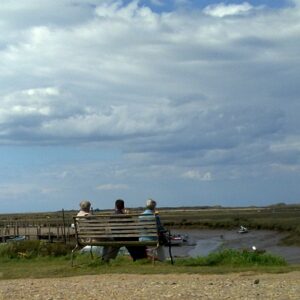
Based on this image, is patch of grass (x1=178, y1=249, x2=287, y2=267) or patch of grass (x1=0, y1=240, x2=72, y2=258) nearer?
patch of grass (x1=178, y1=249, x2=287, y2=267)

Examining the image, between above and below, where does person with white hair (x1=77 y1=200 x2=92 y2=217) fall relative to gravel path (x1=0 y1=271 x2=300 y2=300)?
above

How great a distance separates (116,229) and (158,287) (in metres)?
3.04

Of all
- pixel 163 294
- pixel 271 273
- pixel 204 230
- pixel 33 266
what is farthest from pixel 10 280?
pixel 204 230

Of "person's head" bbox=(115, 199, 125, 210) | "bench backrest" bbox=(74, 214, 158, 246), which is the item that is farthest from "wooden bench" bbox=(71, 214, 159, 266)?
"person's head" bbox=(115, 199, 125, 210)

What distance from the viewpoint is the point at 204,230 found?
234 ft

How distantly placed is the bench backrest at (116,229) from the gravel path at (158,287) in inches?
54.8

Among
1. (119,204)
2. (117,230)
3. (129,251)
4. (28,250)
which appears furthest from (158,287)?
(28,250)

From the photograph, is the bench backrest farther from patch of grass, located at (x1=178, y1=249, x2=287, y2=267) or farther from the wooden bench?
patch of grass, located at (x1=178, y1=249, x2=287, y2=267)

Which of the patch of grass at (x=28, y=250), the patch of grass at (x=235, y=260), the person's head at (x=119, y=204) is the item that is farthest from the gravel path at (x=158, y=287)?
the patch of grass at (x=28, y=250)

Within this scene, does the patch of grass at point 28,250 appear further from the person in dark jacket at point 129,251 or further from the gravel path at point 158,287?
the gravel path at point 158,287

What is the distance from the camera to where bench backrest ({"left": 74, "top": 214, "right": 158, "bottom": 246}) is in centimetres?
1219

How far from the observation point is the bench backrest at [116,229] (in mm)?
12188

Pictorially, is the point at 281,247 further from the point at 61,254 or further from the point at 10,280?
the point at 10,280

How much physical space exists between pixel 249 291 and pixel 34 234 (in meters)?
45.4
